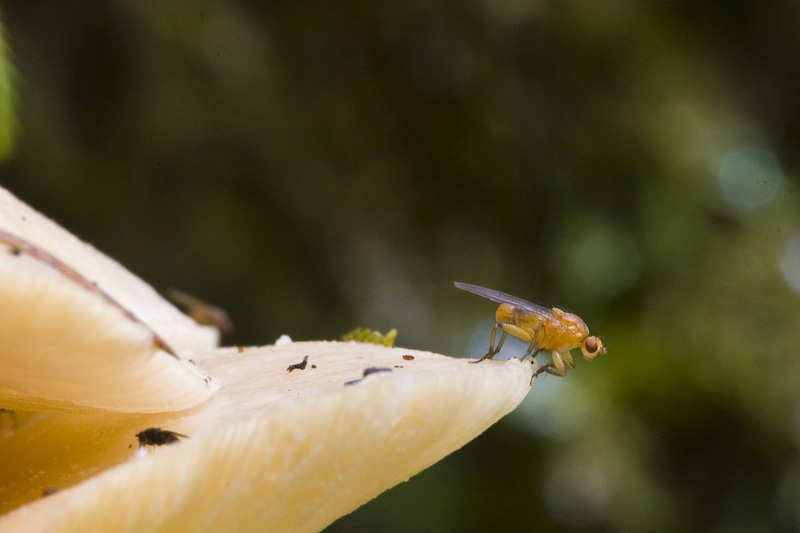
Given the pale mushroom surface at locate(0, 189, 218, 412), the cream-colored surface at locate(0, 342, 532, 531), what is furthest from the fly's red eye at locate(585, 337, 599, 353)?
the pale mushroom surface at locate(0, 189, 218, 412)

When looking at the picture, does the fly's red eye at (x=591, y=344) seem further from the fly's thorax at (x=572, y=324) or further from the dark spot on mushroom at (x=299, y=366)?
the dark spot on mushroom at (x=299, y=366)

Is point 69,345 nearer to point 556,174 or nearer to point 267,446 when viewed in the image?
point 267,446

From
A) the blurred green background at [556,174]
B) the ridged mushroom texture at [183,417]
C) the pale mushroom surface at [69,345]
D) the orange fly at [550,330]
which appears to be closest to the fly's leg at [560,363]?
the orange fly at [550,330]

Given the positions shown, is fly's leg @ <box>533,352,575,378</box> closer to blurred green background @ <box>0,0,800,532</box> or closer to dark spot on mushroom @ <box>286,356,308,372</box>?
dark spot on mushroom @ <box>286,356,308,372</box>

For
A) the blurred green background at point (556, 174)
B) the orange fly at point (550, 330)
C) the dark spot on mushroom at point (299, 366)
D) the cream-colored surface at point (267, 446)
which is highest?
the blurred green background at point (556, 174)

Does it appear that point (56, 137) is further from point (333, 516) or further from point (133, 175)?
point (333, 516)

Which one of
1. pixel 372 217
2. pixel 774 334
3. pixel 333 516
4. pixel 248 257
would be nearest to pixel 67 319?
pixel 333 516
